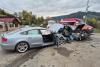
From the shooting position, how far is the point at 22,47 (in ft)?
27.5

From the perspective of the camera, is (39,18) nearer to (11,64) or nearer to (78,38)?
(78,38)

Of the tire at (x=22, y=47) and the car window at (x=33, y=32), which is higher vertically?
the car window at (x=33, y=32)

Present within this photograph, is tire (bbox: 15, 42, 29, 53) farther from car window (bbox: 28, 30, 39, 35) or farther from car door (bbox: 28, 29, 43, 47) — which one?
car window (bbox: 28, 30, 39, 35)

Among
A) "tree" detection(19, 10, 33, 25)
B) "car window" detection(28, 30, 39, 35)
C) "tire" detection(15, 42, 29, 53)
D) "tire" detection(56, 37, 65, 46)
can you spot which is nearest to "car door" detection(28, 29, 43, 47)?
"car window" detection(28, 30, 39, 35)

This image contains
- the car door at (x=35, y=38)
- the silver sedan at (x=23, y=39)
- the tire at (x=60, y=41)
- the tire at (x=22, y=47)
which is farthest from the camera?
the tire at (x=60, y=41)

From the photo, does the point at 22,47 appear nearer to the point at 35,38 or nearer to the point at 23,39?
the point at 23,39

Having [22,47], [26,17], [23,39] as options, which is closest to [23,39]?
[23,39]

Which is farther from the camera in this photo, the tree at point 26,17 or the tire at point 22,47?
the tree at point 26,17

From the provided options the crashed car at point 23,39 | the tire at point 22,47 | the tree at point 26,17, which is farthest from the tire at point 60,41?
the tree at point 26,17

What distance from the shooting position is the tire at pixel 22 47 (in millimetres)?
8246

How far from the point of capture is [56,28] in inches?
412

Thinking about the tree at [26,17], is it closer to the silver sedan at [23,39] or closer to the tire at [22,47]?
the silver sedan at [23,39]

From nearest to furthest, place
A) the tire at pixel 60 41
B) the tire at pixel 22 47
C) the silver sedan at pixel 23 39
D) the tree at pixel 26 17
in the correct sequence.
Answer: the silver sedan at pixel 23 39, the tire at pixel 22 47, the tire at pixel 60 41, the tree at pixel 26 17

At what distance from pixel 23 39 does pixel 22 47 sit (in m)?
0.51
